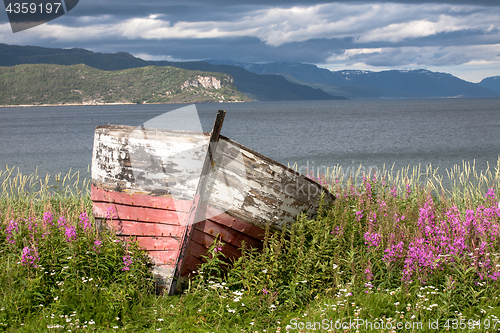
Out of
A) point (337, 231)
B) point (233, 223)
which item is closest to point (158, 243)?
point (233, 223)

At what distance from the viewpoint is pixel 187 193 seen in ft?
15.9

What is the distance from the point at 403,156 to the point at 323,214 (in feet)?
98.3

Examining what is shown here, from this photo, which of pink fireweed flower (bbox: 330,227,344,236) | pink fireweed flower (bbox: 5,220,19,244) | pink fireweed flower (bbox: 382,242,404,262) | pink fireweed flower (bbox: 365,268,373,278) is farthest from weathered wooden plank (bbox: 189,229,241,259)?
pink fireweed flower (bbox: 5,220,19,244)

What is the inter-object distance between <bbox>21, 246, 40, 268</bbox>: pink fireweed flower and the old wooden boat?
0.90 m

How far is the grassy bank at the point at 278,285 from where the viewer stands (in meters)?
4.11

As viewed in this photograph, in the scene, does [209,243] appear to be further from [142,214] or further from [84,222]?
[84,222]

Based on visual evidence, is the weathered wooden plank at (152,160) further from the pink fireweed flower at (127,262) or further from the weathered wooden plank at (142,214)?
the pink fireweed flower at (127,262)

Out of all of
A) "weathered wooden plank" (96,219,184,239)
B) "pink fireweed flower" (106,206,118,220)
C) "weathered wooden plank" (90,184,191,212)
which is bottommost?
"weathered wooden plank" (96,219,184,239)

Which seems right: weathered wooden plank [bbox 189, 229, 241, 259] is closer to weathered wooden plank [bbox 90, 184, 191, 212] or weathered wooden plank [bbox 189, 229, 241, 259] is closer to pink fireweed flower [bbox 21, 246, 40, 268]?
weathered wooden plank [bbox 90, 184, 191, 212]

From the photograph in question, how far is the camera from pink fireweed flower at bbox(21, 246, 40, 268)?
4.70 metres

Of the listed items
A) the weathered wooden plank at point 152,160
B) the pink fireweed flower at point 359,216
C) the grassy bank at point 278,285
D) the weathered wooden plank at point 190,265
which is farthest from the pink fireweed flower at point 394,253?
the weathered wooden plank at point 152,160

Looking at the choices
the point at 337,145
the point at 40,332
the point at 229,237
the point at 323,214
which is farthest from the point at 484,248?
the point at 337,145

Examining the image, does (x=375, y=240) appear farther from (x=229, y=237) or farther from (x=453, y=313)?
(x=229, y=237)

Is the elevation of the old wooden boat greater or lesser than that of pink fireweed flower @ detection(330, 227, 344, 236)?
greater
